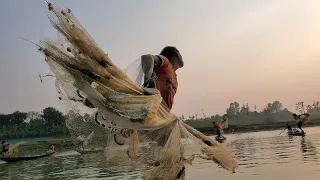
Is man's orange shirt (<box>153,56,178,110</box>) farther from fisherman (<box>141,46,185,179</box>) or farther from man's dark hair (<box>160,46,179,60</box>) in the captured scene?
man's dark hair (<box>160,46,179,60</box>)

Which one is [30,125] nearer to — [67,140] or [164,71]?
[67,140]

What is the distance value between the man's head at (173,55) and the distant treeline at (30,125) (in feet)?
286

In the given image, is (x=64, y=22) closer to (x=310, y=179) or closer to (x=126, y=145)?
(x=126, y=145)

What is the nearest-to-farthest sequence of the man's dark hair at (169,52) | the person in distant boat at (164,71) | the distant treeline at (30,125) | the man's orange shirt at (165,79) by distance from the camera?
the person in distant boat at (164,71), the man's orange shirt at (165,79), the man's dark hair at (169,52), the distant treeline at (30,125)

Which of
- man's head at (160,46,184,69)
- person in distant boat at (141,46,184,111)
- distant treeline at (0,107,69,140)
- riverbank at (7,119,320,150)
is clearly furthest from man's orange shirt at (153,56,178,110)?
distant treeline at (0,107,69,140)

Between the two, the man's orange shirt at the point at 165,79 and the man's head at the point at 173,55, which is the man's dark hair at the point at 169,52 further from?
the man's orange shirt at the point at 165,79

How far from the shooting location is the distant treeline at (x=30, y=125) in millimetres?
95875

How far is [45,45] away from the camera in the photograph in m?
3.97

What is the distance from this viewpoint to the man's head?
464 cm

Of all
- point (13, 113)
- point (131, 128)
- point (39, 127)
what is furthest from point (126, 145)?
point (13, 113)

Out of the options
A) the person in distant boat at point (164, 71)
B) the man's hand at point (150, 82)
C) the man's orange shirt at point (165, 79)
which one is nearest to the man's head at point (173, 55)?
the person in distant boat at point (164, 71)

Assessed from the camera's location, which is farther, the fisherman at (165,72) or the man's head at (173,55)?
the man's head at (173,55)

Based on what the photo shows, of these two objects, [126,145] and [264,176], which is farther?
[264,176]

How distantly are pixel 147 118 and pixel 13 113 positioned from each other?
118632 mm
